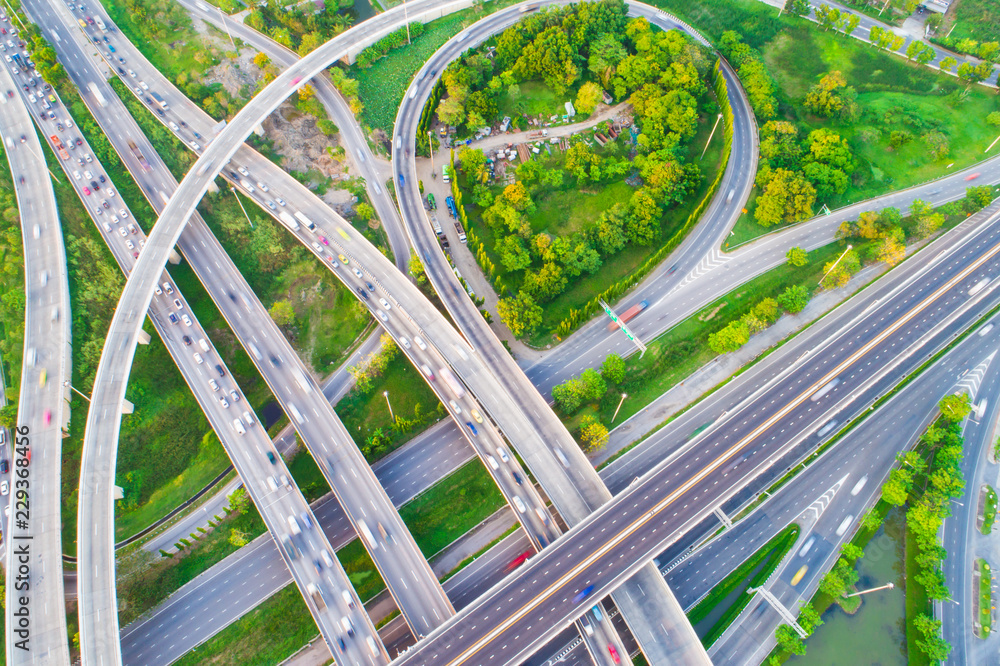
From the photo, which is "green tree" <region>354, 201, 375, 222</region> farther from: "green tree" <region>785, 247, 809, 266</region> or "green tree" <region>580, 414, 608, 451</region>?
"green tree" <region>785, 247, 809, 266</region>

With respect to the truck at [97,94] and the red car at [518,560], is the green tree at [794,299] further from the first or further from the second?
the truck at [97,94]

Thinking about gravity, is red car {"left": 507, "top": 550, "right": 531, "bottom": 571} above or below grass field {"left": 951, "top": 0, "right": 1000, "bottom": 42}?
below

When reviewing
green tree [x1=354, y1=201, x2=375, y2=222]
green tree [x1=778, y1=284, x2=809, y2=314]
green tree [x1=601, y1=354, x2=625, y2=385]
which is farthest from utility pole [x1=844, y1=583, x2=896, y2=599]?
green tree [x1=354, y1=201, x2=375, y2=222]

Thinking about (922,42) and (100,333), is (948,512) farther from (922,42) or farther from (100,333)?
(100,333)

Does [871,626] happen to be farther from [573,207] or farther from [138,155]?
[138,155]

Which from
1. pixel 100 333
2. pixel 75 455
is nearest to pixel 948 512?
pixel 75 455

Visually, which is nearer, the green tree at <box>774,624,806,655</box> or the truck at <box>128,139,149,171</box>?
the green tree at <box>774,624,806,655</box>

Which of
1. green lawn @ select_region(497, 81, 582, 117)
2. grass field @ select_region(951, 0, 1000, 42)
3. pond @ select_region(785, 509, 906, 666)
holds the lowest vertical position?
pond @ select_region(785, 509, 906, 666)
